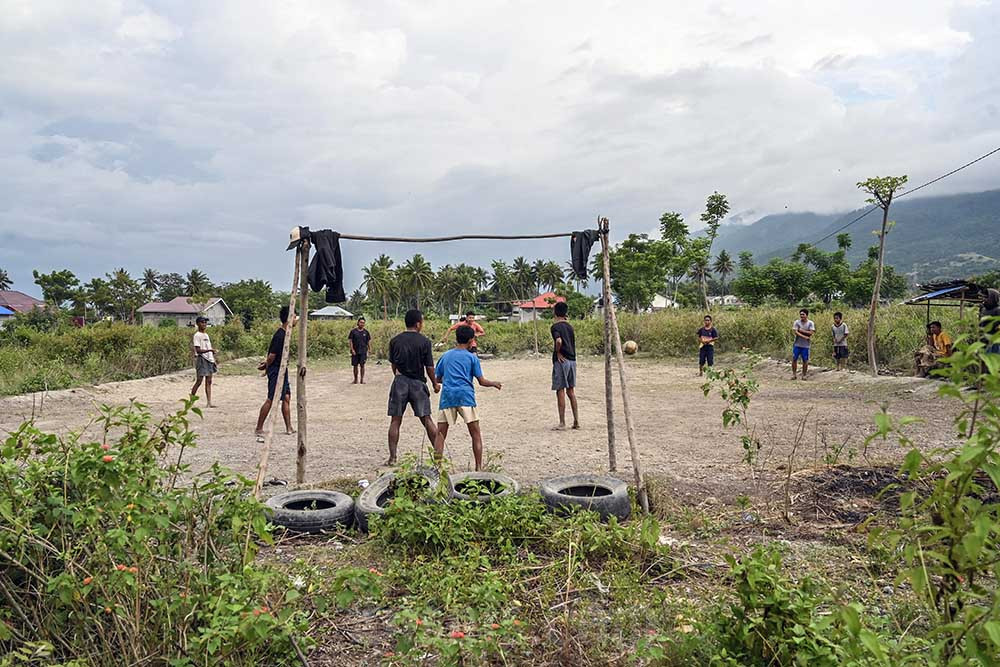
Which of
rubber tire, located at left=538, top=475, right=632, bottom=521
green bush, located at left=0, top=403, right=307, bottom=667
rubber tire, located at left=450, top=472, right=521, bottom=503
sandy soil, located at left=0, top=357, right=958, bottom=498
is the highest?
green bush, located at left=0, top=403, right=307, bottom=667

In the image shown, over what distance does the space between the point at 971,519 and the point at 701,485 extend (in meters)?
4.29

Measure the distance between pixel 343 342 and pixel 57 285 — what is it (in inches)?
1500

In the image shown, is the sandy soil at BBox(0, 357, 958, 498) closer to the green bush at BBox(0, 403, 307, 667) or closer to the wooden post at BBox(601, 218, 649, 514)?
the wooden post at BBox(601, 218, 649, 514)

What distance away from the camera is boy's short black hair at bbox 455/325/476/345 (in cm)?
643

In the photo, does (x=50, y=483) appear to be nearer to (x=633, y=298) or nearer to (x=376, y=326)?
(x=376, y=326)

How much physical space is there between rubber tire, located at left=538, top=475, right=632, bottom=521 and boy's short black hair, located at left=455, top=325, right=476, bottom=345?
1.86 m

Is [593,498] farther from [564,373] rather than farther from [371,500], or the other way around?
[564,373]

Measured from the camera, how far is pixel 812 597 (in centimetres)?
265

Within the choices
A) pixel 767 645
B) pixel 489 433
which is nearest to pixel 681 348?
pixel 489 433

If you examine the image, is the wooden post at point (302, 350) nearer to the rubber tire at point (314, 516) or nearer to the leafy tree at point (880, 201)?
the rubber tire at point (314, 516)

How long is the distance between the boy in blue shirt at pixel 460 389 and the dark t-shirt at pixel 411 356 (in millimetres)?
300

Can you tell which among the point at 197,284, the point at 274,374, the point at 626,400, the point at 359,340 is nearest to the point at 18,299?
the point at 197,284

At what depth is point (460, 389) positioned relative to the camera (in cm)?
628

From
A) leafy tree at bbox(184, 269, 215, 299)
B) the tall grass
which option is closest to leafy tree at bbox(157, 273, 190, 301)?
leafy tree at bbox(184, 269, 215, 299)
